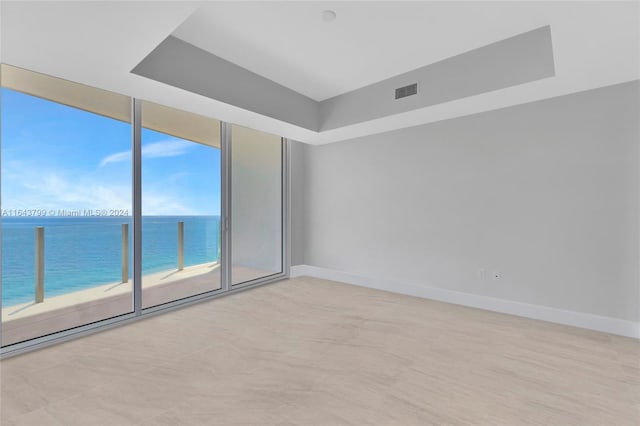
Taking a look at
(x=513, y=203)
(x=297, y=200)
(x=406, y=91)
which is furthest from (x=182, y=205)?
(x=513, y=203)

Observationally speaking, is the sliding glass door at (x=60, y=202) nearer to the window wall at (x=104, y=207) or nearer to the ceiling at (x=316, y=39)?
Result: the window wall at (x=104, y=207)

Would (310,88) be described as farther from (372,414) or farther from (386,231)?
(372,414)

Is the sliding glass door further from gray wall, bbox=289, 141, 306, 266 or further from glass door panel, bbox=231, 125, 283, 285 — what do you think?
gray wall, bbox=289, 141, 306, 266

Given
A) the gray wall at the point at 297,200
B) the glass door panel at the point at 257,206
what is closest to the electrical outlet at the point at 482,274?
the gray wall at the point at 297,200

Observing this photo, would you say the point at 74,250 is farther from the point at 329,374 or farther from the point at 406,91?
the point at 406,91

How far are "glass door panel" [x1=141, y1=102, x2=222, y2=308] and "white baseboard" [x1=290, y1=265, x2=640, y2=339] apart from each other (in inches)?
86.4

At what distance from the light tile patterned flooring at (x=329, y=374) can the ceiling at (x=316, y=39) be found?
2.45 metres

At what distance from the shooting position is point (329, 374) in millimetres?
2039

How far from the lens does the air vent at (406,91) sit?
3.38m

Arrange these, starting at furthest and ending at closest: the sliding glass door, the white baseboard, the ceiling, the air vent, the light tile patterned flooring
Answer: the air vent < the white baseboard < the sliding glass door < the ceiling < the light tile patterned flooring

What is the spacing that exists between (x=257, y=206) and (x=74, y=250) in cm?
257

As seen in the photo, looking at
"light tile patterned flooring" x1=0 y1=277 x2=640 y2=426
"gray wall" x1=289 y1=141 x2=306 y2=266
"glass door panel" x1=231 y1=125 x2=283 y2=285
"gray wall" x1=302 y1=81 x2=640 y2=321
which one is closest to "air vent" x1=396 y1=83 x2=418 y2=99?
"gray wall" x1=302 y1=81 x2=640 y2=321

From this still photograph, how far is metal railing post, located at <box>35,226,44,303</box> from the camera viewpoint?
9.41 feet

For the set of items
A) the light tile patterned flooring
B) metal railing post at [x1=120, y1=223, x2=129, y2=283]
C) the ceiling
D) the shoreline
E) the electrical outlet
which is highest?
the ceiling
